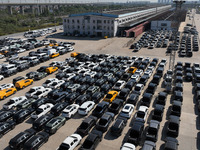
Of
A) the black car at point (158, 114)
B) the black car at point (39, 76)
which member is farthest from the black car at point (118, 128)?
the black car at point (39, 76)

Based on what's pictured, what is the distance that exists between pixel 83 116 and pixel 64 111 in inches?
104

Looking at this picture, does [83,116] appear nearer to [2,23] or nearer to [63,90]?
[63,90]

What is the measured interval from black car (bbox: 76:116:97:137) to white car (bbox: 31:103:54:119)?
6.16m

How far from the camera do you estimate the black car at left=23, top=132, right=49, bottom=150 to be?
18016mm

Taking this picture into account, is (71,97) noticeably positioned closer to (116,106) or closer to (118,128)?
(116,106)

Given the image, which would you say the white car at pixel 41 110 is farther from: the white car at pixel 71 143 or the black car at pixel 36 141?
the white car at pixel 71 143

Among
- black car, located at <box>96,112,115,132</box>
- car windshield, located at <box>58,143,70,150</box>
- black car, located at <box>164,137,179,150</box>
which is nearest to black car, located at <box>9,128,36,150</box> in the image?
car windshield, located at <box>58,143,70,150</box>

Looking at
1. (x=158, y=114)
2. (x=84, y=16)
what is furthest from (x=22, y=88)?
(x=84, y=16)

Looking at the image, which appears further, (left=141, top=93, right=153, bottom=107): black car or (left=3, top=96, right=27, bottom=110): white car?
(left=3, top=96, right=27, bottom=110): white car

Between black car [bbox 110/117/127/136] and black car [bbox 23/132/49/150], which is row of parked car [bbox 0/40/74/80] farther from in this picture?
black car [bbox 110/117/127/136]

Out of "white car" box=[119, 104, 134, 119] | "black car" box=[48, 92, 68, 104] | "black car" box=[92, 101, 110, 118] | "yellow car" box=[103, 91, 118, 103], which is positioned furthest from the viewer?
"black car" box=[48, 92, 68, 104]

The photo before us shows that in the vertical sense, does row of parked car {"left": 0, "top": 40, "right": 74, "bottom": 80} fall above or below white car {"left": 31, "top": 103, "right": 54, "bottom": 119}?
above

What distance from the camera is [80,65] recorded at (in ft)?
138

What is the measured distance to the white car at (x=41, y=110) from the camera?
23.6 meters
